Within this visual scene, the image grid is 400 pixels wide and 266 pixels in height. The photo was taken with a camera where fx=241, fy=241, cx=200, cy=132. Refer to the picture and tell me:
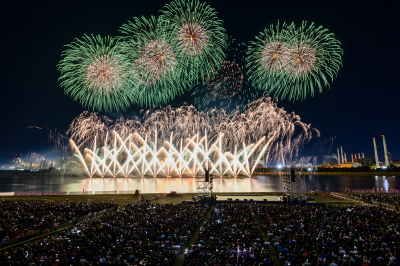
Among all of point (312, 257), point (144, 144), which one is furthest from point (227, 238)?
point (144, 144)

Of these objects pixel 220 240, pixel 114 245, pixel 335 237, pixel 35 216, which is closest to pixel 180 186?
pixel 35 216

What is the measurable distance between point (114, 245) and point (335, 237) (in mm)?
14762

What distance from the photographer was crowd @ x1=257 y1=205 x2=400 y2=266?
13.1 m

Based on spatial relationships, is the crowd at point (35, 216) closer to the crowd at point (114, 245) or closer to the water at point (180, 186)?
the crowd at point (114, 245)

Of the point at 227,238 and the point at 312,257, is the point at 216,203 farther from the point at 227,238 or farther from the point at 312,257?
the point at 312,257

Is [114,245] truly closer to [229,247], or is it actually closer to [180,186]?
[229,247]

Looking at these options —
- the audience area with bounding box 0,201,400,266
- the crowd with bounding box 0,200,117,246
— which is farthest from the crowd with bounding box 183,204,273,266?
the crowd with bounding box 0,200,117,246

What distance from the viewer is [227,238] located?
15820 millimetres

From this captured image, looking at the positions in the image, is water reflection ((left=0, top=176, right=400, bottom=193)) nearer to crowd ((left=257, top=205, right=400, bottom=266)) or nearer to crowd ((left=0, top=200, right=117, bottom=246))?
crowd ((left=0, top=200, right=117, bottom=246))

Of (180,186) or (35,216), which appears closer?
(35,216)

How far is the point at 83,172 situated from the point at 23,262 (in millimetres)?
136207

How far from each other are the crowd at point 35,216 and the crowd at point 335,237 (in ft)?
63.3

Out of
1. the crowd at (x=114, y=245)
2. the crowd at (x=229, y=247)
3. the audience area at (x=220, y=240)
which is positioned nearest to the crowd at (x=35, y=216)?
the audience area at (x=220, y=240)

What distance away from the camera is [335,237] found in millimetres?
16562
